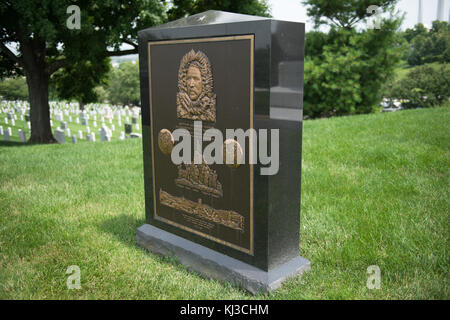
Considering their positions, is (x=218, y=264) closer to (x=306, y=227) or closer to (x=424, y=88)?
(x=306, y=227)

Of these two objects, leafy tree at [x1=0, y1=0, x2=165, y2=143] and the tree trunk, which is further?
the tree trunk

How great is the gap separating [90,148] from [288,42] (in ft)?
26.9

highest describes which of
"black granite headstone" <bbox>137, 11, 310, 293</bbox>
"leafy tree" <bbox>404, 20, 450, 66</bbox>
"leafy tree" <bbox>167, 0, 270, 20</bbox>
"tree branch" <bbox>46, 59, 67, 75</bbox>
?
"leafy tree" <bbox>404, 20, 450, 66</bbox>

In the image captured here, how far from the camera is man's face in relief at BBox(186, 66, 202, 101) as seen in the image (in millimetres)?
3707

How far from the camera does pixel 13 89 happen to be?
2258 centimetres

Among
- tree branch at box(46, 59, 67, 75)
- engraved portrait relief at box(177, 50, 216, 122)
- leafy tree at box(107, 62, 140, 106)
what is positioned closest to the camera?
engraved portrait relief at box(177, 50, 216, 122)

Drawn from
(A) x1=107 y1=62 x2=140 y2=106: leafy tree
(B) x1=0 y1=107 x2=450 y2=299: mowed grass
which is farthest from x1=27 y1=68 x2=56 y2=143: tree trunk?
(A) x1=107 y1=62 x2=140 y2=106: leafy tree

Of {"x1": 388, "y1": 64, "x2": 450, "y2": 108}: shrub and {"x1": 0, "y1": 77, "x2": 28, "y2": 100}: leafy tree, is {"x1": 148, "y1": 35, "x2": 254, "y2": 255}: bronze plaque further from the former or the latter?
{"x1": 388, "y1": 64, "x2": 450, "y2": 108}: shrub

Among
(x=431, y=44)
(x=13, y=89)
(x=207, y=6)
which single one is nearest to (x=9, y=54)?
(x=207, y=6)

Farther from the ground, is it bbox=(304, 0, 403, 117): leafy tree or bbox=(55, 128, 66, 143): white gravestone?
bbox=(304, 0, 403, 117): leafy tree

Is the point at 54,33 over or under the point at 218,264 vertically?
over

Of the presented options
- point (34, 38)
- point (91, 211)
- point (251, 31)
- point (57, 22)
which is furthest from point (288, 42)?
point (34, 38)

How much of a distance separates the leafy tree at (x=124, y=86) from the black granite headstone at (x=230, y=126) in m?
51.8

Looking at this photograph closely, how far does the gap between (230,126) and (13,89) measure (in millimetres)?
23168
